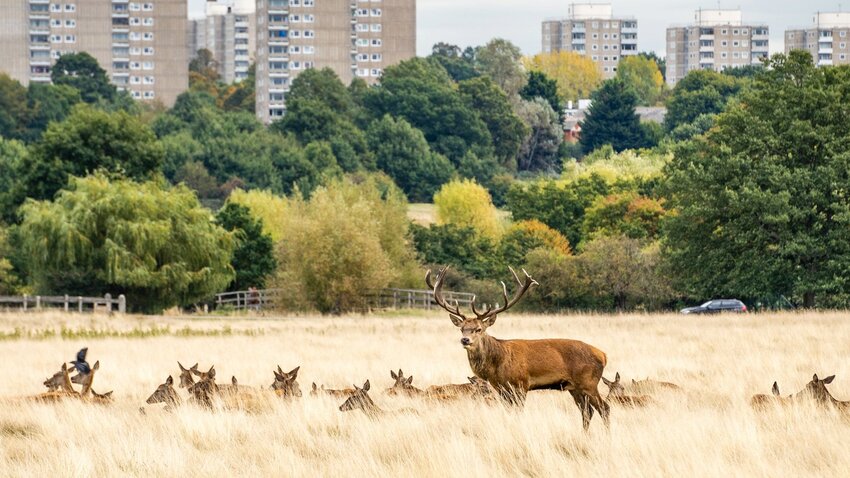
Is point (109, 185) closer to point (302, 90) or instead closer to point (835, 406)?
point (835, 406)

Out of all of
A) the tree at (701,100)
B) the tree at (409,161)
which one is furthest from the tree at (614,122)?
the tree at (409,161)

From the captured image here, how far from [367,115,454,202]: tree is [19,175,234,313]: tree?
77630 mm

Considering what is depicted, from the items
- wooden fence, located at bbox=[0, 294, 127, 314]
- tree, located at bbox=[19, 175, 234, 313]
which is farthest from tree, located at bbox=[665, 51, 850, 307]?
tree, located at bbox=[19, 175, 234, 313]

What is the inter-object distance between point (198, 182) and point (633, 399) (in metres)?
114

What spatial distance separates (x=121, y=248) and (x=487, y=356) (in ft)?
151

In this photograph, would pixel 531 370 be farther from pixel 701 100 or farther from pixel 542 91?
pixel 542 91

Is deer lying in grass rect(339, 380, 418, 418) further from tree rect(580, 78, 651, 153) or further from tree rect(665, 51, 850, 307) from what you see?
tree rect(580, 78, 651, 153)

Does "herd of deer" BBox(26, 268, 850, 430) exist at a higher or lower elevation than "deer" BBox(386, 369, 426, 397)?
higher

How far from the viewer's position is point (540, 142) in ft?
567

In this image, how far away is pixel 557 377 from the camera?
17062mm

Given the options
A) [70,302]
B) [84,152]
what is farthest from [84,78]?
[70,302]

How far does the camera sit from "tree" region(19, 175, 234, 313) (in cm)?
6153

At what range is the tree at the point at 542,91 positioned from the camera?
185 metres

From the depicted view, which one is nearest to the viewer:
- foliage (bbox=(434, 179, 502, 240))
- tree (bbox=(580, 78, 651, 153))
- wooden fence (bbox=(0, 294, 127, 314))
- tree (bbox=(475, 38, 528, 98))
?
wooden fence (bbox=(0, 294, 127, 314))
